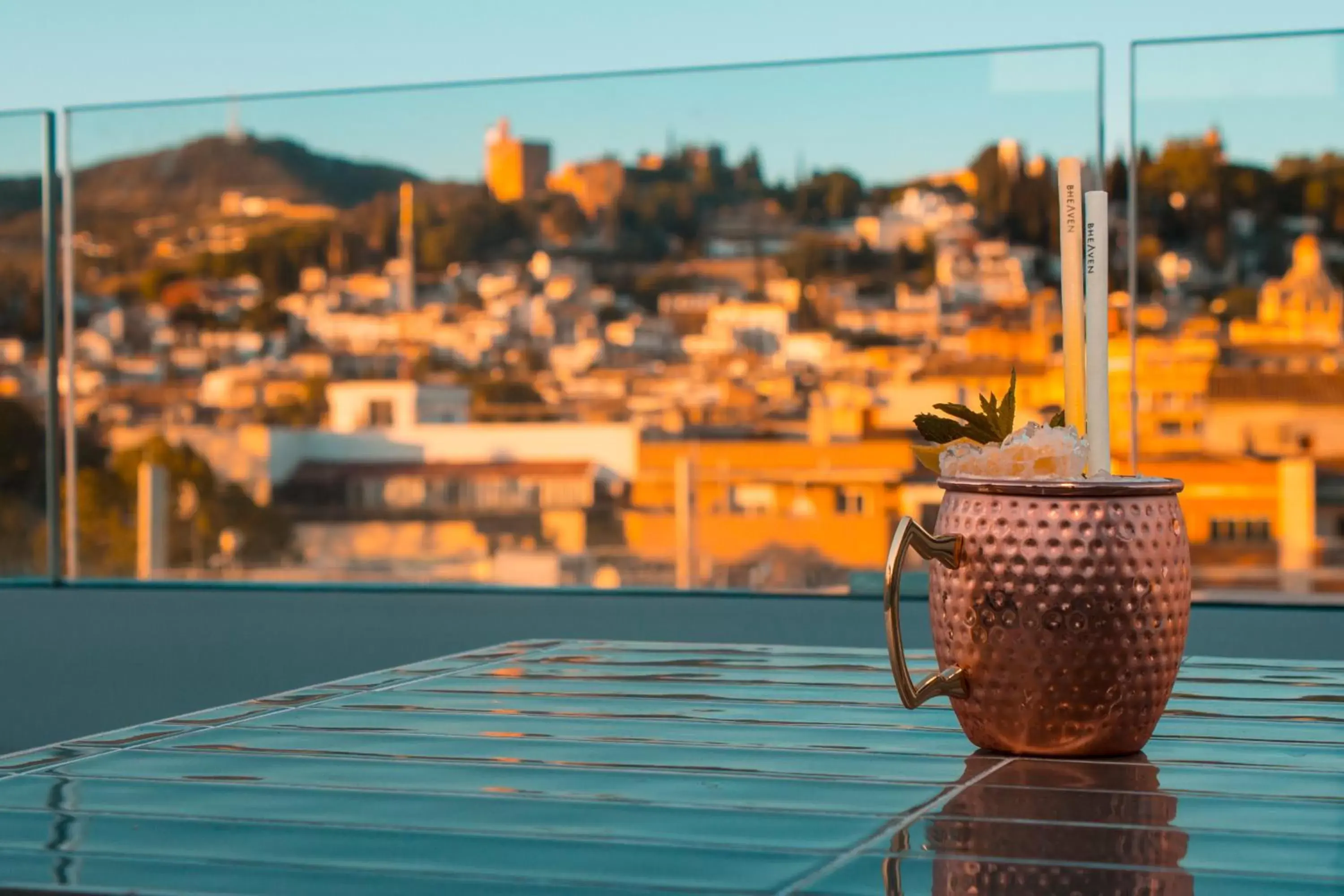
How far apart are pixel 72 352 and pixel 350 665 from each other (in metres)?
0.99

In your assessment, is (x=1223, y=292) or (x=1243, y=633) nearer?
(x=1243, y=633)

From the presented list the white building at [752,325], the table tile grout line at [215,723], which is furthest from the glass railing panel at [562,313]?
the table tile grout line at [215,723]

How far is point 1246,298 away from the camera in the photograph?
3.43 metres

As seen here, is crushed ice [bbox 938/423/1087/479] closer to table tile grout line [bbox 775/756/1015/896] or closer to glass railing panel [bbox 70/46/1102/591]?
table tile grout line [bbox 775/756/1015/896]

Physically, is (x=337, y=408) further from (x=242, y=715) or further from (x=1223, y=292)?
(x=242, y=715)

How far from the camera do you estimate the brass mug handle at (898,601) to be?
979 mm

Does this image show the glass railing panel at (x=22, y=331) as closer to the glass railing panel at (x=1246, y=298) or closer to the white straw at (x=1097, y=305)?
the glass railing panel at (x=1246, y=298)

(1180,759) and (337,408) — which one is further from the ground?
(337,408)

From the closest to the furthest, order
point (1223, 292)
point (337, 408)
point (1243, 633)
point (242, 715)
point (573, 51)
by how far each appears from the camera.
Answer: point (242, 715) → point (1243, 633) → point (1223, 292) → point (337, 408) → point (573, 51)

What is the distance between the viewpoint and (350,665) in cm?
289

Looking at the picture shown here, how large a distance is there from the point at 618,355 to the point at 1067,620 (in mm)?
2583

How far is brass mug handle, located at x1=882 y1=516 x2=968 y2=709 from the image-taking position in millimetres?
979

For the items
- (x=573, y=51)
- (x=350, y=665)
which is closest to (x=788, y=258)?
(x=350, y=665)

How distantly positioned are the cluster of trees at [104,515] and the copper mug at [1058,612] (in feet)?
8.11
